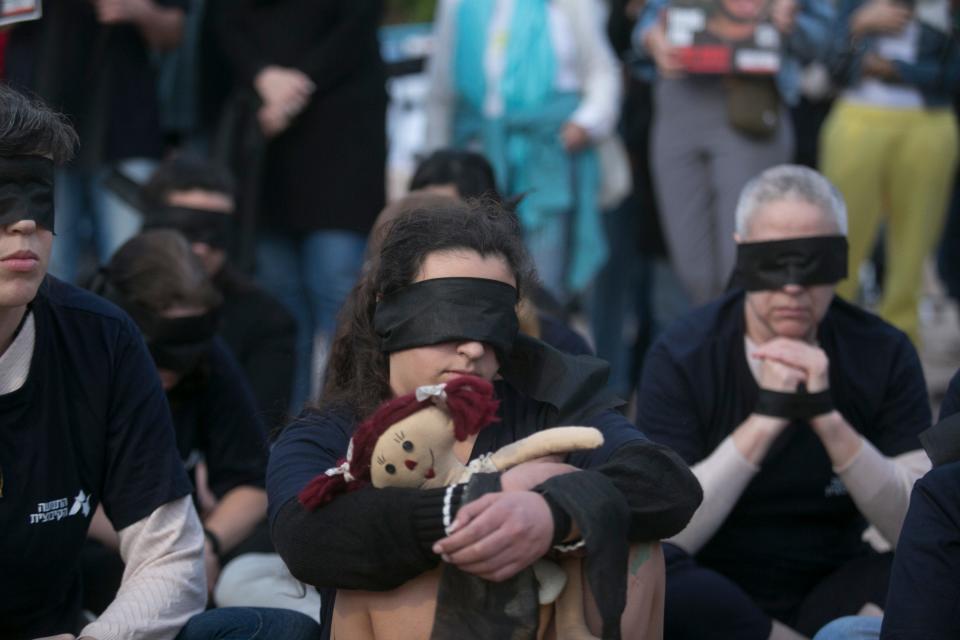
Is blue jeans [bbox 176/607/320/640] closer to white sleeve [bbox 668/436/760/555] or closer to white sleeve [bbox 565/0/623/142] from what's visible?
white sleeve [bbox 668/436/760/555]

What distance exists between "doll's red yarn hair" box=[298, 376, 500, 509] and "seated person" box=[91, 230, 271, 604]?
1.40 m

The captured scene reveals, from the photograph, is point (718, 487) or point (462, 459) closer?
point (462, 459)

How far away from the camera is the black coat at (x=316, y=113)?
21.4 feet

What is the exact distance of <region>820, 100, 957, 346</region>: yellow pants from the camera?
6.83 meters

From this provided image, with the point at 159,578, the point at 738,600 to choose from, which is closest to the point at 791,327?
the point at 738,600

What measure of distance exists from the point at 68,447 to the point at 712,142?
12.2ft

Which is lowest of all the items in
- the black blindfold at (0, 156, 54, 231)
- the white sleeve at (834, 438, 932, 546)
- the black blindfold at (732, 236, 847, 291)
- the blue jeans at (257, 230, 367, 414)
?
the blue jeans at (257, 230, 367, 414)

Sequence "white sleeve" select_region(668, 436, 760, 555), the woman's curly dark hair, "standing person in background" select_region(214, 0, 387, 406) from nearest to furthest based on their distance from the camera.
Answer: the woman's curly dark hair
"white sleeve" select_region(668, 436, 760, 555)
"standing person in background" select_region(214, 0, 387, 406)

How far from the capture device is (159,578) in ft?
11.7

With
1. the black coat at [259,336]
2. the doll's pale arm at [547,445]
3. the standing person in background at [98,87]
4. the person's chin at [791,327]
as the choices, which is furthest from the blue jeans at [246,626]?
the standing person in background at [98,87]

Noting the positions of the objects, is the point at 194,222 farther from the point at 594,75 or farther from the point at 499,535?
the point at 499,535

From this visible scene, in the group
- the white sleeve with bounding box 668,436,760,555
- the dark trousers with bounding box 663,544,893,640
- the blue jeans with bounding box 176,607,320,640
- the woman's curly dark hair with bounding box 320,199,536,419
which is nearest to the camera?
the woman's curly dark hair with bounding box 320,199,536,419

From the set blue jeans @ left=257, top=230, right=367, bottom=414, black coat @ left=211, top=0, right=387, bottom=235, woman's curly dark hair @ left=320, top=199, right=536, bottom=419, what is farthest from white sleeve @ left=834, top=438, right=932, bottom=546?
black coat @ left=211, top=0, right=387, bottom=235

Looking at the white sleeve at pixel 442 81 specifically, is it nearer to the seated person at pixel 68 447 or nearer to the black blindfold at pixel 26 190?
the seated person at pixel 68 447
